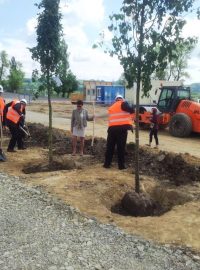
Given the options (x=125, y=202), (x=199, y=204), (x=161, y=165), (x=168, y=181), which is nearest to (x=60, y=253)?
(x=125, y=202)

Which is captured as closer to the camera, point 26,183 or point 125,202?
point 125,202

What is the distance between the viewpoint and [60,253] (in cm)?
560

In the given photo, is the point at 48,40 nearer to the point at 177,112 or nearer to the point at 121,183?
the point at 121,183

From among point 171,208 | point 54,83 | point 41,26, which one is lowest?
point 171,208

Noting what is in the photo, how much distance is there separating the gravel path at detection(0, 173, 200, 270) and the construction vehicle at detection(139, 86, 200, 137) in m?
11.9

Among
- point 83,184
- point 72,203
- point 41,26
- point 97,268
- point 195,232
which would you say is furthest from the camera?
point 41,26

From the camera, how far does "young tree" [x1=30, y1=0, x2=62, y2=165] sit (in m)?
10.7

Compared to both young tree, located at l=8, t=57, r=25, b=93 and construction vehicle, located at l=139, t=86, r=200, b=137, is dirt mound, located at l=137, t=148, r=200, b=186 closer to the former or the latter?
construction vehicle, located at l=139, t=86, r=200, b=137

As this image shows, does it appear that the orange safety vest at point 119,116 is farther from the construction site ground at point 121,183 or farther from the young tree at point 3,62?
the young tree at point 3,62

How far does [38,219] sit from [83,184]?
7.72ft

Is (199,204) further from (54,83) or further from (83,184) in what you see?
(54,83)

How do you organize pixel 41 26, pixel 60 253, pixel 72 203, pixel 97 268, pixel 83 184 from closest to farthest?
pixel 97 268 → pixel 60 253 → pixel 72 203 → pixel 83 184 → pixel 41 26

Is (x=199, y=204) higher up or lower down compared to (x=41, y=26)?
lower down

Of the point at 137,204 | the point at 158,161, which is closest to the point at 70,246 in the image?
the point at 137,204
